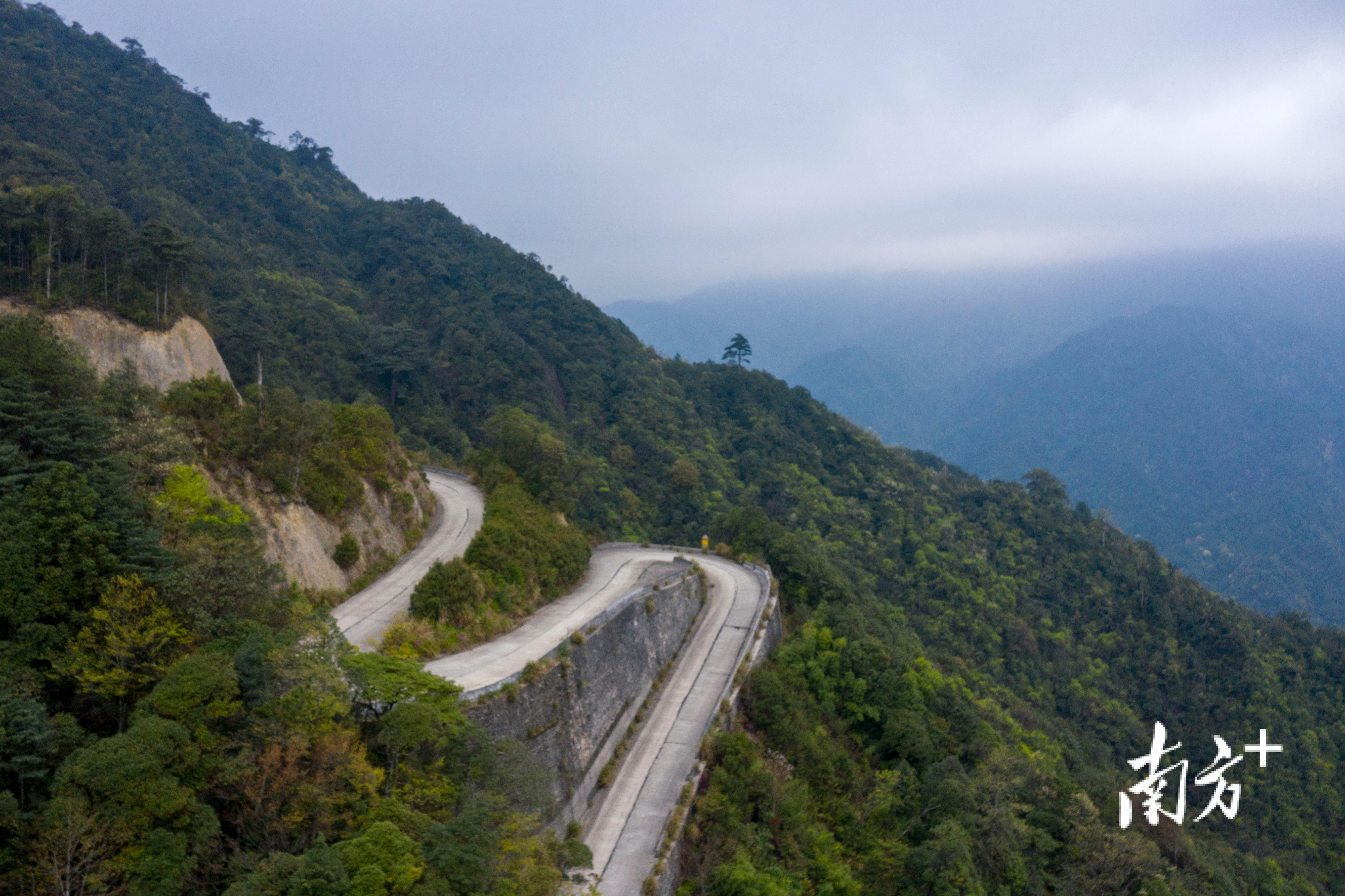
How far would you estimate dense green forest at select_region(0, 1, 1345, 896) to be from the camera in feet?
33.9

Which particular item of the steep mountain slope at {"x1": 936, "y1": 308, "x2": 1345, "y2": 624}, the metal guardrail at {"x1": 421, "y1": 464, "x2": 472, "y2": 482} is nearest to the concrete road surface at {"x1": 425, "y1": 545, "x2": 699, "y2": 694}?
the metal guardrail at {"x1": 421, "y1": 464, "x2": 472, "y2": 482}

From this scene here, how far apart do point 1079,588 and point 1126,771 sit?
645 inches

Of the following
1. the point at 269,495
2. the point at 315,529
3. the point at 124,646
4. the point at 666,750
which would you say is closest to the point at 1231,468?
the point at 666,750

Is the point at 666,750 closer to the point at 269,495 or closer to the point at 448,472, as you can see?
the point at 269,495

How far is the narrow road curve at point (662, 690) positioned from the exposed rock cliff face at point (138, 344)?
12.6 meters

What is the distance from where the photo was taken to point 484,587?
19.8 meters

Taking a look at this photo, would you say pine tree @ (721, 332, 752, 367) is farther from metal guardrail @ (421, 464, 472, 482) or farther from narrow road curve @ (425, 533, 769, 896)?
narrow road curve @ (425, 533, 769, 896)

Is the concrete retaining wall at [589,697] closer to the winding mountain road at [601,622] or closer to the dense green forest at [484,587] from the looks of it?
the winding mountain road at [601,622]

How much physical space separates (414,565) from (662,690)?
876cm

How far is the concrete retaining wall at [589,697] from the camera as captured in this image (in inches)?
609

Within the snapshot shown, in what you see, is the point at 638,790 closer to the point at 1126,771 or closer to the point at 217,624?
the point at 217,624

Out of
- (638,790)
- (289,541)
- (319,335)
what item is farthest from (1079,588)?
(319,335)

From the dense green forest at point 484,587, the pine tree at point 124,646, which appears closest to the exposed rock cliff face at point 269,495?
the dense green forest at point 484,587

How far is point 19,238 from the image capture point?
2358 centimetres
